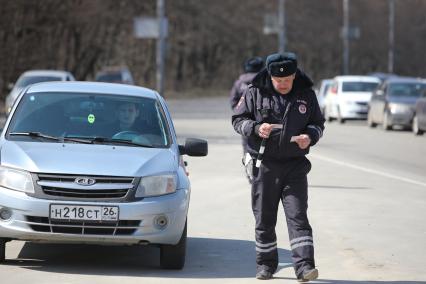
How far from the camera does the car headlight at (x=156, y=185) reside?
9.13 m

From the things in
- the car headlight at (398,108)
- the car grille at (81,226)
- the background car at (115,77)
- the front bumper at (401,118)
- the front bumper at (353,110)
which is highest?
the car grille at (81,226)

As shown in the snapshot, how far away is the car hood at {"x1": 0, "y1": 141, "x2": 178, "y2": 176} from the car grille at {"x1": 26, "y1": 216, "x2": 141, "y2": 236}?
0.36 metres

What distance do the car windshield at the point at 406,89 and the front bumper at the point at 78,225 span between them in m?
28.3

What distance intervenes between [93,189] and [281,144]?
4.65 feet

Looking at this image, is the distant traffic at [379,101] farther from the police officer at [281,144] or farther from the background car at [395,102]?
the police officer at [281,144]

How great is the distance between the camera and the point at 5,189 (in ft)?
29.9

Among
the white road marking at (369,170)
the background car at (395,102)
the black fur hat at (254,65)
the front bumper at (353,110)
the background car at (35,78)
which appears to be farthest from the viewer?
the front bumper at (353,110)

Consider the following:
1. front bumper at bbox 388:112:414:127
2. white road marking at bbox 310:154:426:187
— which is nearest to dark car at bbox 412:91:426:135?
front bumper at bbox 388:112:414:127

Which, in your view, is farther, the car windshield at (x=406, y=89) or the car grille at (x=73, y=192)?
the car windshield at (x=406, y=89)

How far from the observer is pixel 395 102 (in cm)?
3556

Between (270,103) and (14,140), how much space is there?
89.5 inches

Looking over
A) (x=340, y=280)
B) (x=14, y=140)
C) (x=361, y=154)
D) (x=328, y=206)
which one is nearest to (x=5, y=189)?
(x=14, y=140)

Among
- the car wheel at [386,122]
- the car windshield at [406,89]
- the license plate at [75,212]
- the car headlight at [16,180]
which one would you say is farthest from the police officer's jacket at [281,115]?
the car windshield at [406,89]

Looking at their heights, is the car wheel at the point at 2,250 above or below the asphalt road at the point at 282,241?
above
